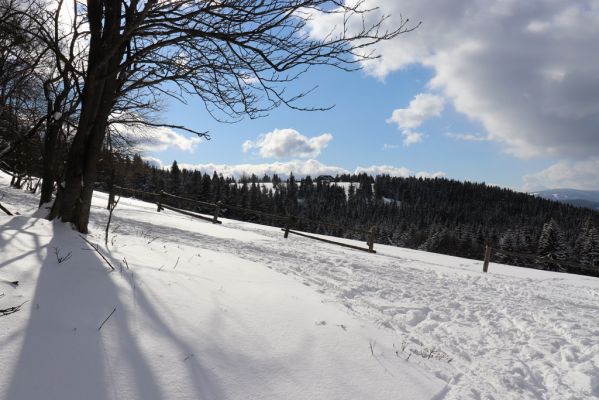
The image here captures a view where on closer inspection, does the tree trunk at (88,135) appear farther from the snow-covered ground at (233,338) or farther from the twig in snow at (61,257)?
the twig in snow at (61,257)

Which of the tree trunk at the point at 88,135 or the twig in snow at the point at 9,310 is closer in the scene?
the twig in snow at the point at 9,310

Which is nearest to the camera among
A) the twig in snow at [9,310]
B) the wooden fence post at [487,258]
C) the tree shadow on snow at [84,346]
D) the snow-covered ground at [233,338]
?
the tree shadow on snow at [84,346]

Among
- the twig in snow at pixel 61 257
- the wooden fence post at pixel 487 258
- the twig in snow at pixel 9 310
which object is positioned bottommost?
the twig in snow at pixel 9 310

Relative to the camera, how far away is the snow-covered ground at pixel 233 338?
6.45 feet

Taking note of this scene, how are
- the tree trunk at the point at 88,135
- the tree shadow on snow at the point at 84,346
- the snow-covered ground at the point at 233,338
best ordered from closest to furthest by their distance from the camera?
the tree shadow on snow at the point at 84,346 → the snow-covered ground at the point at 233,338 → the tree trunk at the point at 88,135

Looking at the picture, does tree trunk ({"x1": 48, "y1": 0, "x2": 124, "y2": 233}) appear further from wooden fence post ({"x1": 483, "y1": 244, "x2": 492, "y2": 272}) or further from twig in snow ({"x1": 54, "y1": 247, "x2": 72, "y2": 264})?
wooden fence post ({"x1": 483, "y1": 244, "x2": 492, "y2": 272})

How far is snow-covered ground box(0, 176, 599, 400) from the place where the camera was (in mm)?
1966

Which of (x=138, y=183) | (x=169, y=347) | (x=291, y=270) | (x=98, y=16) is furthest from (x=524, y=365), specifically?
(x=138, y=183)

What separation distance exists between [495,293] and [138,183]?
7278cm

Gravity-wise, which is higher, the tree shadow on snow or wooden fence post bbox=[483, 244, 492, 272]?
wooden fence post bbox=[483, 244, 492, 272]

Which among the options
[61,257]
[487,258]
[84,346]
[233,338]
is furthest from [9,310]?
[487,258]

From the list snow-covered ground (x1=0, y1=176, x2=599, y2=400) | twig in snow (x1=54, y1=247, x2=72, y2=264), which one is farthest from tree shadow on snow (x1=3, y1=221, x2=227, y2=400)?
twig in snow (x1=54, y1=247, x2=72, y2=264)

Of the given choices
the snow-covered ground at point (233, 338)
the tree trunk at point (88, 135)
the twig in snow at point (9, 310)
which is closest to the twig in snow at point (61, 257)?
the snow-covered ground at point (233, 338)

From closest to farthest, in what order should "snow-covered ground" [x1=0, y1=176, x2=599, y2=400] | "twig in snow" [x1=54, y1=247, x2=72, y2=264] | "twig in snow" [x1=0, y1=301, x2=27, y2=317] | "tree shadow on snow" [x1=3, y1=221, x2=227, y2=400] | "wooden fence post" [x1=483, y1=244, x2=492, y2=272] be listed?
1. "tree shadow on snow" [x1=3, y1=221, x2=227, y2=400]
2. "snow-covered ground" [x1=0, y1=176, x2=599, y2=400]
3. "twig in snow" [x1=0, y1=301, x2=27, y2=317]
4. "twig in snow" [x1=54, y1=247, x2=72, y2=264]
5. "wooden fence post" [x1=483, y1=244, x2=492, y2=272]
